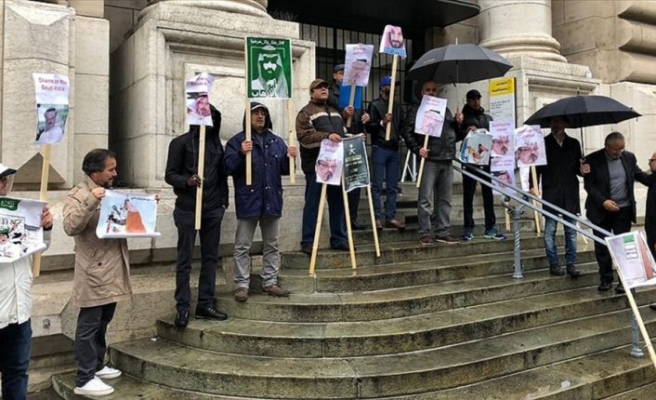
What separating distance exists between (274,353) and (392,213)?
9.90 ft

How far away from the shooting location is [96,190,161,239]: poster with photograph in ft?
13.7

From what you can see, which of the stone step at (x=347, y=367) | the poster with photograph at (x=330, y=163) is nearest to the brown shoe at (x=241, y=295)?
the stone step at (x=347, y=367)

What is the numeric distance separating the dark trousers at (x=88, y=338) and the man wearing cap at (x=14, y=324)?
664mm

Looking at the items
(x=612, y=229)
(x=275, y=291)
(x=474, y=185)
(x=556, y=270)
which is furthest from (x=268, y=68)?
(x=612, y=229)

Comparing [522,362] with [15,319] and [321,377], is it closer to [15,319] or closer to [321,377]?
[321,377]

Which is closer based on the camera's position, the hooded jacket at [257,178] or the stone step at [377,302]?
the stone step at [377,302]

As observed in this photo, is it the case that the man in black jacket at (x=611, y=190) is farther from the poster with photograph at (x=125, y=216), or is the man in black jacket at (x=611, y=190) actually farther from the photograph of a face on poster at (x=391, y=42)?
the poster with photograph at (x=125, y=216)

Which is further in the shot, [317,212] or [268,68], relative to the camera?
[317,212]

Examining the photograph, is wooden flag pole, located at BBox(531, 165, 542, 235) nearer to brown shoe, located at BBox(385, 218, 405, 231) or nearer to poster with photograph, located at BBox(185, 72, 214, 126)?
brown shoe, located at BBox(385, 218, 405, 231)

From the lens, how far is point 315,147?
6047 mm

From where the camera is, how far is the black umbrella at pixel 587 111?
20.7ft

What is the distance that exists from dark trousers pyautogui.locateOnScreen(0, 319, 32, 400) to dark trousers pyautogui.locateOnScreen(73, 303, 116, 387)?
0.68m

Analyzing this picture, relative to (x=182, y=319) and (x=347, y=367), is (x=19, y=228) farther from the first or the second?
(x=347, y=367)

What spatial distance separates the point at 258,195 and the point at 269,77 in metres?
1.13
